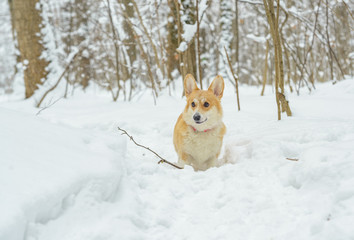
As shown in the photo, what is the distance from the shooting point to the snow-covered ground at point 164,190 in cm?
133

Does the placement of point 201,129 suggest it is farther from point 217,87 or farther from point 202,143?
point 217,87

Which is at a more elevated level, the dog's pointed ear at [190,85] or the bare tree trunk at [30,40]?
the bare tree trunk at [30,40]

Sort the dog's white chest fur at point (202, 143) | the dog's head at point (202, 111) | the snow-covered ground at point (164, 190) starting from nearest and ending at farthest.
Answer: the snow-covered ground at point (164, 190), the dog's head at point (202, 111), the dog's white chest fur at point (202, 143)

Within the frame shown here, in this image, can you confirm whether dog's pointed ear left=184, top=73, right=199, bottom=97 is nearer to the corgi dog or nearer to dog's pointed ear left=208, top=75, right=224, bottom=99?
the corgi dog

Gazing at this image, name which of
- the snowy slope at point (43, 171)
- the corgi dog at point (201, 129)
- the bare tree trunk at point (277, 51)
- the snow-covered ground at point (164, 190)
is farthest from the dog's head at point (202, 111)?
the snowy slope at point (43, 171)

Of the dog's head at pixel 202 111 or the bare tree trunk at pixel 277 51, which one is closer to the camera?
the dog's head at pixel 202 111

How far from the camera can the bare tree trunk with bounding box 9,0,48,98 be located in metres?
6.64

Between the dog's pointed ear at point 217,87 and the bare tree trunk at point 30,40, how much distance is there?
539 cm

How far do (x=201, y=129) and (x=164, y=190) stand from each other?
103 centimetres

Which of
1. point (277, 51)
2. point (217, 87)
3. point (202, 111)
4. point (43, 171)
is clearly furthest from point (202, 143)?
point (43, 171)

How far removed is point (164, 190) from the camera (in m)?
2.01

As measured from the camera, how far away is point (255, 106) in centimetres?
444

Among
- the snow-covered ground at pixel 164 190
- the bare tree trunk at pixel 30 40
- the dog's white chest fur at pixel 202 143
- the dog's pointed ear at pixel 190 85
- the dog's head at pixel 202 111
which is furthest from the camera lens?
the bare tree trunk at pixel 30 40

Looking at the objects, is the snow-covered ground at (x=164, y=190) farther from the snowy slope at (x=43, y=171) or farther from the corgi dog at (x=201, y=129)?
the corgi dog at (x=201, y=129)
